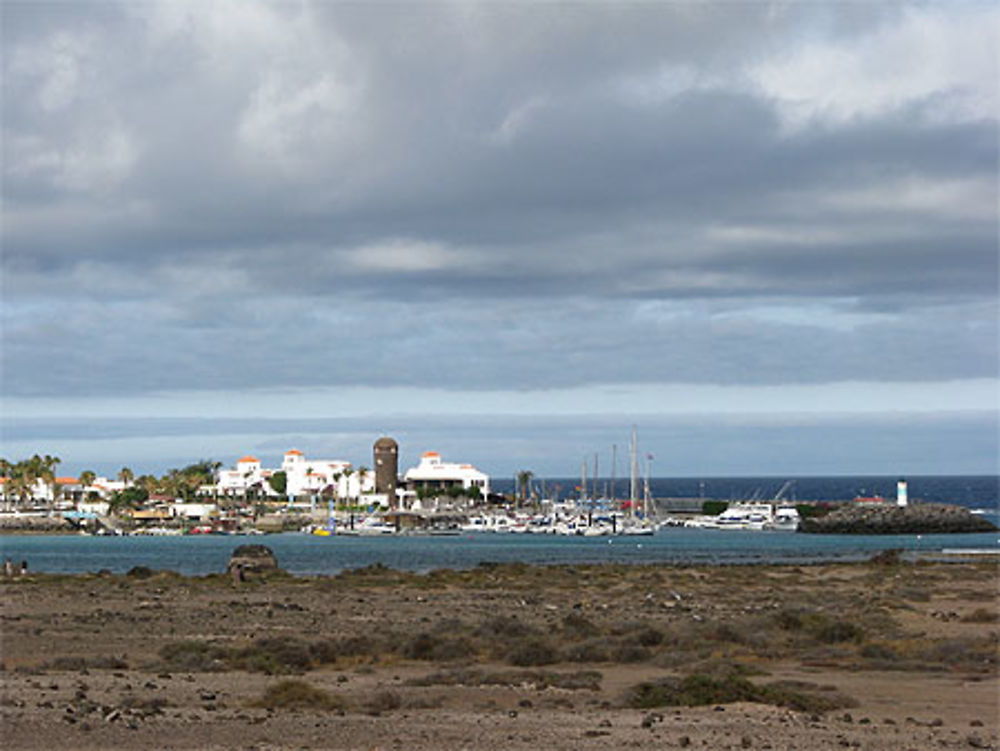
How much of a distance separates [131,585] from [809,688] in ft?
133

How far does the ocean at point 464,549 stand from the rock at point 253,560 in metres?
12.3

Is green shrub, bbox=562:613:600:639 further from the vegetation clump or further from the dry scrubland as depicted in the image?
the vegetation clump

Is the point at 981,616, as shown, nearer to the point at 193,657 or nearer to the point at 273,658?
the point at 273,658

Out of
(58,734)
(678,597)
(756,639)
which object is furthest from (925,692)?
(678,597)

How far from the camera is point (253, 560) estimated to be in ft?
241

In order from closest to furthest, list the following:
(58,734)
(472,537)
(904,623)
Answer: (58,734), (904,623), (472,537)

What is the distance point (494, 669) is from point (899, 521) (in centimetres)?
14889

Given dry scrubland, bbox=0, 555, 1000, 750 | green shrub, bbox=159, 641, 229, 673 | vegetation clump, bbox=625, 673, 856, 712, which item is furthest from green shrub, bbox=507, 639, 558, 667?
green shrub, bbox=159, 641, 229, 673

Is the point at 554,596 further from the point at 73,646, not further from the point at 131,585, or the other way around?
the point at 73,646

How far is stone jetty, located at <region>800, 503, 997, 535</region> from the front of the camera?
172 m

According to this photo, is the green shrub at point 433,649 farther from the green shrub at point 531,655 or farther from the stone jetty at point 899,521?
the stone jetty at point 899,521

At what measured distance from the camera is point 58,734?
21.7 meters

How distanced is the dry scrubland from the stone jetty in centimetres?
11460

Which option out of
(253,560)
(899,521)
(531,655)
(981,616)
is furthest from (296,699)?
(899,521)
